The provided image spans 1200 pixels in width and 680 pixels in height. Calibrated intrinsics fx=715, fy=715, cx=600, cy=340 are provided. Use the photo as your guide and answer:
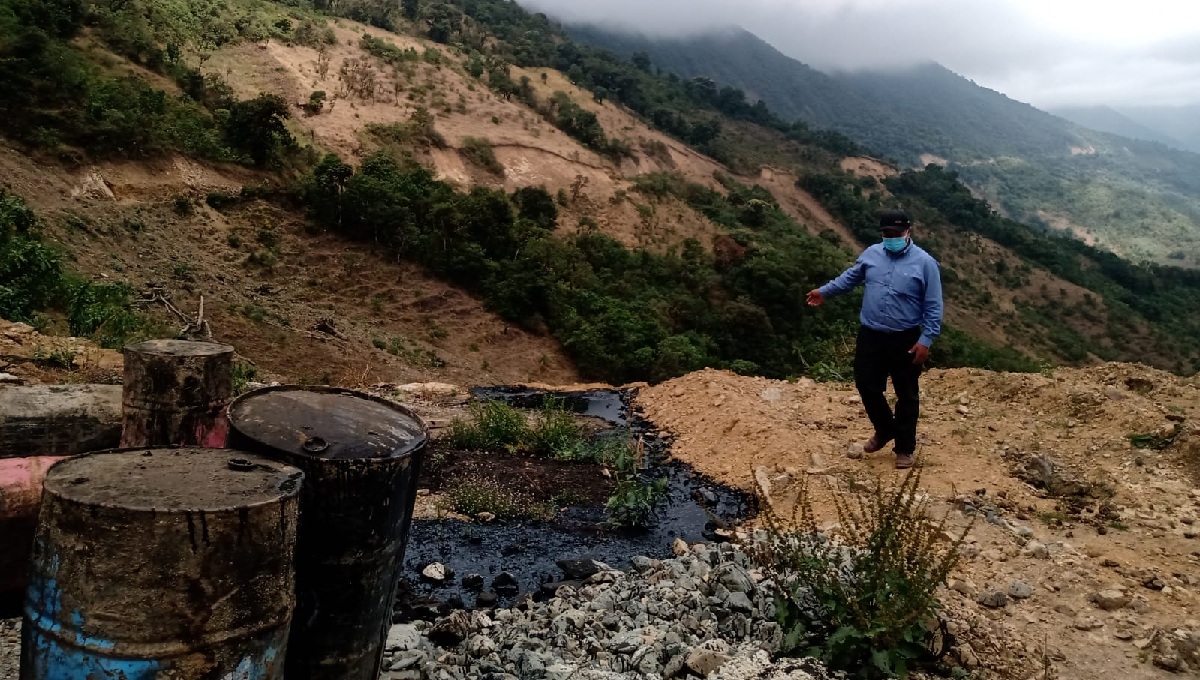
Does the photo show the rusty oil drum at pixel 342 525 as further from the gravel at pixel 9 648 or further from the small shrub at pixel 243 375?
the small shrub at pixel 243 375

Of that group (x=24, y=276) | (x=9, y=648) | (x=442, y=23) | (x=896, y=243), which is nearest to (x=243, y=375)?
(x=24, y=276)

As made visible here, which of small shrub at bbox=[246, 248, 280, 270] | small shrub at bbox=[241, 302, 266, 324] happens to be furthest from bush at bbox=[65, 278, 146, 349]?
small shrub at bbox=[246, 248, 280, 270]

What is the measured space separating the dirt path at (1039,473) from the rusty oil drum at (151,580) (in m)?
2.83

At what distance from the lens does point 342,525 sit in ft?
7.02

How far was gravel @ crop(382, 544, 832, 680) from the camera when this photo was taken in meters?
2.99

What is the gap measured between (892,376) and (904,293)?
60 centimetres

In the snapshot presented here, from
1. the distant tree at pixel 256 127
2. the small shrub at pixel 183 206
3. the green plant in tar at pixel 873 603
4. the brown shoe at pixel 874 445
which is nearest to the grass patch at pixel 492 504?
the brown shoe at pixel 874 445

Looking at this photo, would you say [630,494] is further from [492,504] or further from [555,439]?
[555,439]

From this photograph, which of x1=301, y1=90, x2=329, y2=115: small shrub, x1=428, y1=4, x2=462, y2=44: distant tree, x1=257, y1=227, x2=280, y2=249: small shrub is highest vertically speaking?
x1=428, y1=4, x2=462, y2=44: distant tree

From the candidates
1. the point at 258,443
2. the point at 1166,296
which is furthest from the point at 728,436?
the point at 1166,296

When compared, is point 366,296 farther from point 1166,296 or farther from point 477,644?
point 1166,296

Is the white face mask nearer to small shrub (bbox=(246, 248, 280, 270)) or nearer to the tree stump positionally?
the tree stump

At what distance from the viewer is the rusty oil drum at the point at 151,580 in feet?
5.08

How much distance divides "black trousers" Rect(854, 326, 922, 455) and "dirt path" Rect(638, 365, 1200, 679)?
1.27 feet
